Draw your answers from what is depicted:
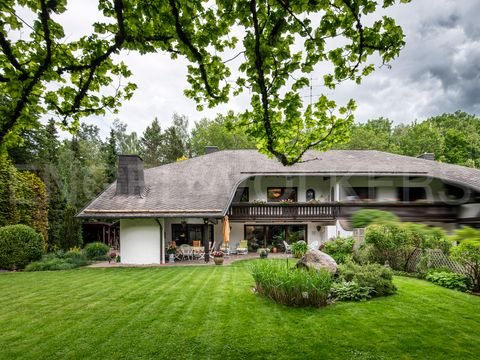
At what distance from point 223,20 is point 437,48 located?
2974 millimetres

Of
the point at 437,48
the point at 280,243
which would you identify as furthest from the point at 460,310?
the point at 280,243

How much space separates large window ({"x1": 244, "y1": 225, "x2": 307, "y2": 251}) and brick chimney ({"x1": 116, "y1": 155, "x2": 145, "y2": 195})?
726 cm

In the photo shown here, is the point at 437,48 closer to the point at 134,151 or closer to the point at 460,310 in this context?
the point at 460,310

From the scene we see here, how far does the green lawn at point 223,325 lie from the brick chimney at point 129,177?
Result: 7.44 meters

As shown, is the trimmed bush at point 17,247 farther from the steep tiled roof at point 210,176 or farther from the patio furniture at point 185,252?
the patio furniture at point 185,252

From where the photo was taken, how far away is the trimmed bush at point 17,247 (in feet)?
42.9

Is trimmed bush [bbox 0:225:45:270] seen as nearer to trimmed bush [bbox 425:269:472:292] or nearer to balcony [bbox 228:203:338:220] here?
balcony [bbox 228:203:338:220]

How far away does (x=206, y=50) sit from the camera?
15.9 feet

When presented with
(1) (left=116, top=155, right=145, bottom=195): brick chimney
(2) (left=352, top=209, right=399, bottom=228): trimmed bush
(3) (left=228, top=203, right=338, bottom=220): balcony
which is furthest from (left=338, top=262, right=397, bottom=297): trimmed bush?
(1) (left=116, top=155, right=145, bottom=195): brick chimney

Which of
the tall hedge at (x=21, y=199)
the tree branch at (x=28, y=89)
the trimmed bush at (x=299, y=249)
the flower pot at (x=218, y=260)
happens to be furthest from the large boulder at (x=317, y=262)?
the tall hedge at (x=21, y=199)

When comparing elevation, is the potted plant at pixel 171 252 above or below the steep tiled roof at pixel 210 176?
below

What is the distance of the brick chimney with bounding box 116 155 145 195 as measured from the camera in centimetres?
1587

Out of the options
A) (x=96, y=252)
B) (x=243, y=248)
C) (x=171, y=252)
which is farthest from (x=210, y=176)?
(x=96, y=252)

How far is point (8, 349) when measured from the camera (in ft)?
16.1
